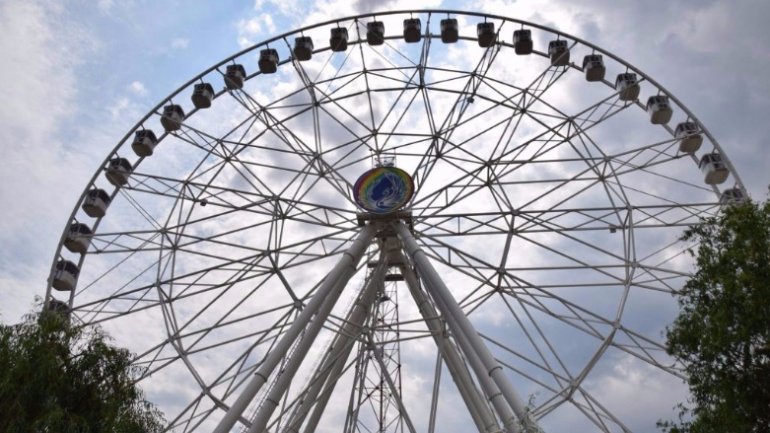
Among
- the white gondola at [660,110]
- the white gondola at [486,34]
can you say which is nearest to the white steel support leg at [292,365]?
the white gondola at [486,34]

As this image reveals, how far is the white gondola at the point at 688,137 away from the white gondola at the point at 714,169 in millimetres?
552

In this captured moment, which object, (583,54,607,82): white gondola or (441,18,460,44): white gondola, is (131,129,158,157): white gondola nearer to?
(441,18,460,44): white gondola

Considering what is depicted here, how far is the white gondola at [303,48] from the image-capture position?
78.2ft

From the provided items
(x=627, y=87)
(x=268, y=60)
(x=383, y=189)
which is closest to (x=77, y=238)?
(x=268, y=60)

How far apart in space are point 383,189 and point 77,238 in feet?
31.0

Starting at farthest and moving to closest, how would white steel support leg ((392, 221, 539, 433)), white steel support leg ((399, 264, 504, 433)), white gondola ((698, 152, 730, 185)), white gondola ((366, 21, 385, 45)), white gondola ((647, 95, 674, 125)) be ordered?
white gondola ((366, 21, 385, 45)) < white gondola ((647, 95, 674, 125)) < white gondola ((698, 152, 730, 185)) < white steel support leg ((399, 264, 504, 433)) < white steel support leg ((392, 221, 539, 433))

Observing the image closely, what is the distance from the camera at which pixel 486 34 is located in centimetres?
2347

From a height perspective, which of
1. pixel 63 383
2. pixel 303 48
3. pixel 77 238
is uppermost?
pixel 303 48

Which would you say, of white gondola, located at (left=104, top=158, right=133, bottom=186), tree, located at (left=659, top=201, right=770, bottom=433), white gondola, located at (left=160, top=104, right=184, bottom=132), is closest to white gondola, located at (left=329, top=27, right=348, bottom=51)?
white gondola, located at (left=160, top=104, right=184, bottom=132)

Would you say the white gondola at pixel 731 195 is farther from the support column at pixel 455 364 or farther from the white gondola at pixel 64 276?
the white gondola at pixel 64 276

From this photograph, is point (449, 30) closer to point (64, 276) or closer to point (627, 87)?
point (627, 87)

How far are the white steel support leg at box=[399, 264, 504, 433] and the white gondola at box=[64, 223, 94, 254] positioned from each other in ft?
31.6

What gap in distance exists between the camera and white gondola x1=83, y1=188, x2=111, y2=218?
872 inches

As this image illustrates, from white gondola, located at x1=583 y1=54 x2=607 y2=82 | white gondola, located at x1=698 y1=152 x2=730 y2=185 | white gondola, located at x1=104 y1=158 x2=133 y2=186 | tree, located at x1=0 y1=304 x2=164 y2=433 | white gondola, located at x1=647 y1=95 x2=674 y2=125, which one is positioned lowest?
tree, located at x1=0 y1=304 x2=164 y2=433
